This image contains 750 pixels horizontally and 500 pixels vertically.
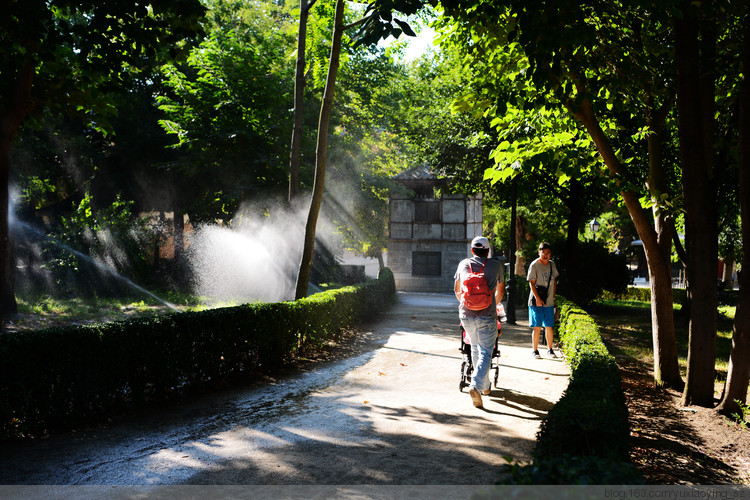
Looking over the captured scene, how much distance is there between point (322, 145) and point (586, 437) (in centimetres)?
1024

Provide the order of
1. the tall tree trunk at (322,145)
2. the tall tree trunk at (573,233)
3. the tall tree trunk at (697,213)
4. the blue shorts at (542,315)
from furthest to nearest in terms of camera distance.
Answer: the tall tree trunk at (573,233), the tall tree trunk at (322,145), the blue shorts at (542,315), the tall tree trunk at (697,213)

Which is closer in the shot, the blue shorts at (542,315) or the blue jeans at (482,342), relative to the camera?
the blue jeans at (482,342)

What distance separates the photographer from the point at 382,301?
22500 millimetres

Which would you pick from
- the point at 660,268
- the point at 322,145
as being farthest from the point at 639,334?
the point at 322,145

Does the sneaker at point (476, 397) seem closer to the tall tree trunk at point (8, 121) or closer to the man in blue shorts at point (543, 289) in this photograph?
the man in blue shorts at point (543, 289)

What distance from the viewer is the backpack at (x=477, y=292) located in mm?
Answer: 7246

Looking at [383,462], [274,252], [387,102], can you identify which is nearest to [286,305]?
[383,462]

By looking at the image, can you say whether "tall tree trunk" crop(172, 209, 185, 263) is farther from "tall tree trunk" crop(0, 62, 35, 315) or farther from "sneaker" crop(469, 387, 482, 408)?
"sneaker" crop(469, 387, 482, 408)

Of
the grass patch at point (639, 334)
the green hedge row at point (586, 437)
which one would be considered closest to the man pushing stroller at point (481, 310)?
the green hedge row at point (586, 437)

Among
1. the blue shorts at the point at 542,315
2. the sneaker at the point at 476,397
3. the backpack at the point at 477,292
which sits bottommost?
the sneaker at the point at 476,397

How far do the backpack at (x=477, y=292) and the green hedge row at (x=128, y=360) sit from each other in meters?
3.64

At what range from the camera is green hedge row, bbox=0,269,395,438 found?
5930mm

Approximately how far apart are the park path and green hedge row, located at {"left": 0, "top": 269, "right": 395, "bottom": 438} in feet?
1.10

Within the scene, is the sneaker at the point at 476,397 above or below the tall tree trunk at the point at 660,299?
below
